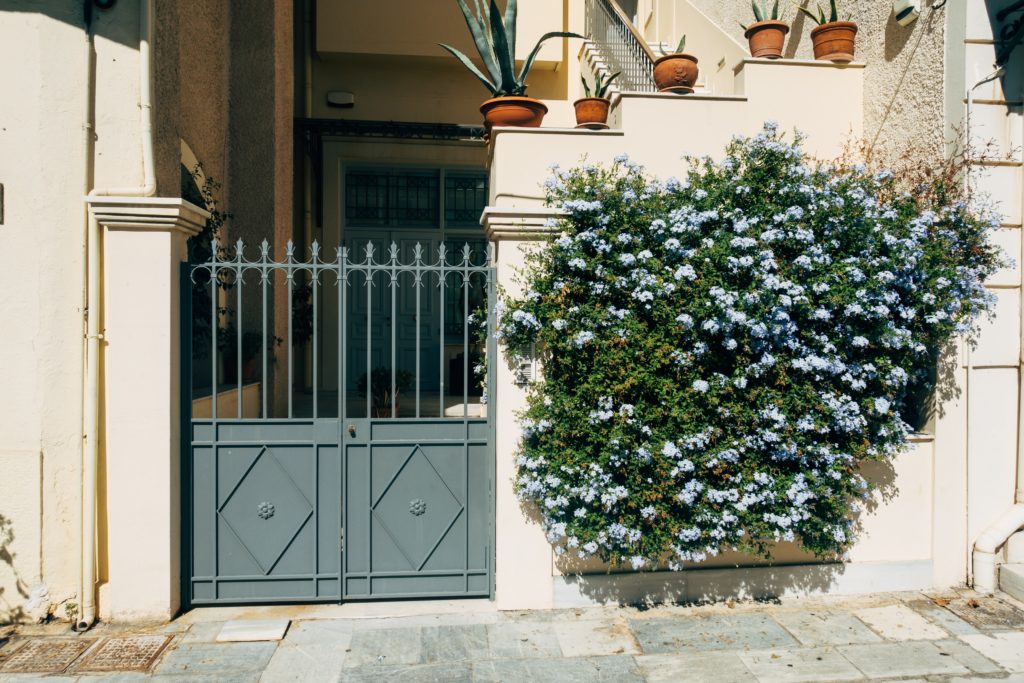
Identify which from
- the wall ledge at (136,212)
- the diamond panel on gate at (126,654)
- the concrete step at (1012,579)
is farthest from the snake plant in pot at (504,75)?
the concrete step at (1012,579)

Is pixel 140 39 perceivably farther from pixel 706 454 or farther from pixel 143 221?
pixel 706 454

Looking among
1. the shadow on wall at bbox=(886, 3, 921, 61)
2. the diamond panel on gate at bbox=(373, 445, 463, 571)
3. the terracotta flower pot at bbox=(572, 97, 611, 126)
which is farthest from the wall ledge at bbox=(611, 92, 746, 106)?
the diamond panel on gate at bbox=(373, 445, 463, 571)

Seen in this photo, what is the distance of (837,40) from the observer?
17.8ft

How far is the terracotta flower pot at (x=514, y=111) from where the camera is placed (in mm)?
4934

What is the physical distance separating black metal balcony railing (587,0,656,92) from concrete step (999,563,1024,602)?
19.5 feet

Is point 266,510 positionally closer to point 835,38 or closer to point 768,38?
point 768,38

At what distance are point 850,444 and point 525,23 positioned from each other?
6.96 meters

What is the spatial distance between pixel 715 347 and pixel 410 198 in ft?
20.9

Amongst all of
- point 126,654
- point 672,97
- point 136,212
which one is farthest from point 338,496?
point 672,97

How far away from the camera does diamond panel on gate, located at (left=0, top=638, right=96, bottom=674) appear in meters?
3.83

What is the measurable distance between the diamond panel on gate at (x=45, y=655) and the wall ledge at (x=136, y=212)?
2.45m

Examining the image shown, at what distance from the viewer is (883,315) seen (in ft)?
14.3

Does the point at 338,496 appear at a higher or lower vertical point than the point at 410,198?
lower

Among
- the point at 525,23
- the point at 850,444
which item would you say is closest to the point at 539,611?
the point at 850,444
